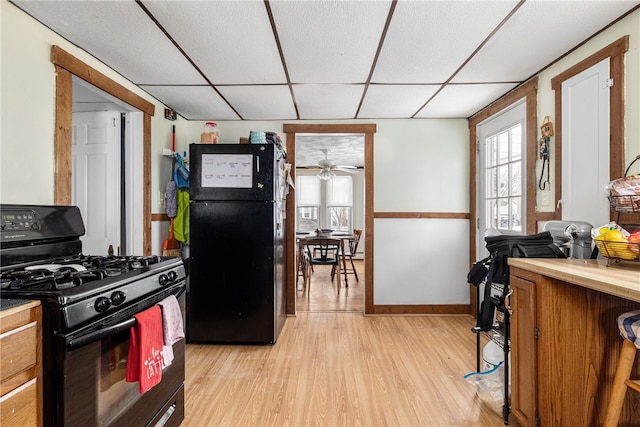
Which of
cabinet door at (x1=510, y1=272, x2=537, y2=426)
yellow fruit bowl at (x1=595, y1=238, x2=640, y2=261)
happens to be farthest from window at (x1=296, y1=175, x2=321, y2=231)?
yellow fruit bowl at (x1=595, y1=238, x2=640, y2=261)

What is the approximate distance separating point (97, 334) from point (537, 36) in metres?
2.60

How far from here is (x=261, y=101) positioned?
9.85ft

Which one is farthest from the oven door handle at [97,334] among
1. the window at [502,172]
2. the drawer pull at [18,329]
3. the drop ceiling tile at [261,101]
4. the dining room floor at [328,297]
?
the dining room floor at [328,297]

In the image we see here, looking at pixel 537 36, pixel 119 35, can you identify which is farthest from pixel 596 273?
pixel 119 35

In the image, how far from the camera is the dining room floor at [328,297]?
3836 mm

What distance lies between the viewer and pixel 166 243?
3.02 metres

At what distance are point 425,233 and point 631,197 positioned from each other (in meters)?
2.15

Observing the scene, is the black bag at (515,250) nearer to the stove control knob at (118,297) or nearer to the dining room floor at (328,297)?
the stove control knob at (118,297)

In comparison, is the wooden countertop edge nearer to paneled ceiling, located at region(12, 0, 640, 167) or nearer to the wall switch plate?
paneled ceiling, located at region(12, 0, 640, 167)

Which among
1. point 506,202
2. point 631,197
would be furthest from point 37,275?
point 506,202

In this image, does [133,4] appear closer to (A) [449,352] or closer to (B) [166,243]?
(B) [166,243]

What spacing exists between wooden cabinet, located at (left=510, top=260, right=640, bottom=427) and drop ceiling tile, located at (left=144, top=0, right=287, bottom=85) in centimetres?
189

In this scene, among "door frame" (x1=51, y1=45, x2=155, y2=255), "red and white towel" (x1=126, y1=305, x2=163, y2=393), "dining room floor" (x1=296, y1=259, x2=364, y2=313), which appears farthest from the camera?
"dining room floor" (x1=296, y1=259, x2=364, y2=313)

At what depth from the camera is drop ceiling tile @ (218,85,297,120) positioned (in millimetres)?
2717
